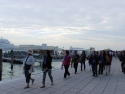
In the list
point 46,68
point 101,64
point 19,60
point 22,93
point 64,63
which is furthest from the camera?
point 19,60

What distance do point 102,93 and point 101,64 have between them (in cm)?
565

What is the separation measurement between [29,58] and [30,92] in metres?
1.45

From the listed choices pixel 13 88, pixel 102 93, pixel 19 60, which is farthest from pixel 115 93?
pixel 19 60

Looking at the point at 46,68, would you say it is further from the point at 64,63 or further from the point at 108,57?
the point at 108,57

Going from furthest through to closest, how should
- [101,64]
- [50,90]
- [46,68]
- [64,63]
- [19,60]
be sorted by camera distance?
[19,60] < [101,64] < [64,63] < [46,68] < [50,90]

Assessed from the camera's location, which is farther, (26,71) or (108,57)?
(108,57)

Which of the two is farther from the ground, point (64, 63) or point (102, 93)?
point (64, 63)

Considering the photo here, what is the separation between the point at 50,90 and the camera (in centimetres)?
730

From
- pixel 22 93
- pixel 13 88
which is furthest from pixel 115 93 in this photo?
pixel 13 88

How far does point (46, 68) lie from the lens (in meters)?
7.80

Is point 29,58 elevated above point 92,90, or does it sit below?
above

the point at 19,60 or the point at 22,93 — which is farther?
the point at 19,60

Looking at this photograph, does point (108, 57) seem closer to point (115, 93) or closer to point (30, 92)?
point (115, 93)

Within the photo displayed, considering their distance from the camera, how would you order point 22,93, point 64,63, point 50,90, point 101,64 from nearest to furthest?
1. point 22,93
2. point 50,90
3. point 64,63
4. point 101,64
